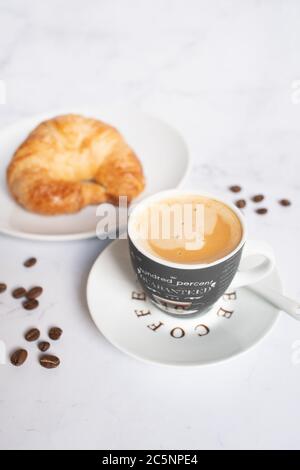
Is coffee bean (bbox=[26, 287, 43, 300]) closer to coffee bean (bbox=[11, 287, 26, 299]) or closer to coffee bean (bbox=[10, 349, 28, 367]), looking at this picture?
coffee bean (bbox=[11, 287, 26, 299])

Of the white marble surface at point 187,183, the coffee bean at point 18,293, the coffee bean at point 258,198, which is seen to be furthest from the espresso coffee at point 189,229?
the coffee bean at point 258,198

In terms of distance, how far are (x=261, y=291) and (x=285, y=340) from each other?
0.13 metres

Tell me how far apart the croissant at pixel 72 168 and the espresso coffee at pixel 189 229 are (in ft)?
1.29

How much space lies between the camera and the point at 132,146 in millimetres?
1736

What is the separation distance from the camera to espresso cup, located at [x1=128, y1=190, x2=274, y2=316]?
99cm

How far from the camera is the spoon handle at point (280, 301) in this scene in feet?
3.46

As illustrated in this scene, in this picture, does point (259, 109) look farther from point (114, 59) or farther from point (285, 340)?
point (285, 340)

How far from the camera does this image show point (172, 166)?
64.1 inches

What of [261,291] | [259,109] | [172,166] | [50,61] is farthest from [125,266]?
[50,61]

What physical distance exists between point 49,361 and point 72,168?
27.9 inches

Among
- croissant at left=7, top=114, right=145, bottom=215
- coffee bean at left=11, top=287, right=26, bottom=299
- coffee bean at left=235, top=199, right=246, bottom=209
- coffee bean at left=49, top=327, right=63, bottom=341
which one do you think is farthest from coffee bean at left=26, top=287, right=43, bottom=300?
coffee bean at left=235, top=199, right=246, bottom=209

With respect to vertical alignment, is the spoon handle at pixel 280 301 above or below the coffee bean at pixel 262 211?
above

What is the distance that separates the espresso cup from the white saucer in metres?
0.03

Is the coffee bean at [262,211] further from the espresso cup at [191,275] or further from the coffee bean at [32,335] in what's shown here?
the coffee bean at [32,335]
